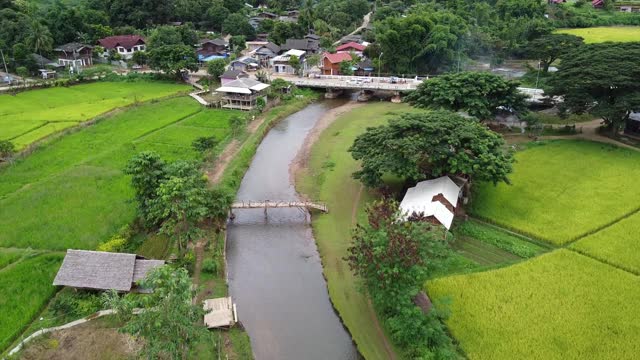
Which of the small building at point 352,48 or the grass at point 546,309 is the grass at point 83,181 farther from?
the small building at point 352,48

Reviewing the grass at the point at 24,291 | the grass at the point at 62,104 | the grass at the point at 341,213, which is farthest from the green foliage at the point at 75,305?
the grass at the point at 62,104

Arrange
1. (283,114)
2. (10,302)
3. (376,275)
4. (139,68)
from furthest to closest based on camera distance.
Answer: (139,68) < (283,114) < (10,302) < (376,275)

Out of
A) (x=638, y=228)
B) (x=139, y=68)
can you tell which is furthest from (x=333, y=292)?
(x=139, y=68)

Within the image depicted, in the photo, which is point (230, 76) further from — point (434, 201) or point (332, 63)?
point (434, 201)

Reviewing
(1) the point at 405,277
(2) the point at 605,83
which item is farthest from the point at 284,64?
(1) the point at 405,277

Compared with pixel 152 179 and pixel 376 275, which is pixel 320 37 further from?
pixel 376 275

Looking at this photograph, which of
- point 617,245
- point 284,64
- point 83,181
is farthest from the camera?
point 284,64

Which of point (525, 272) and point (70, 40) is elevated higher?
point (70, 40)
